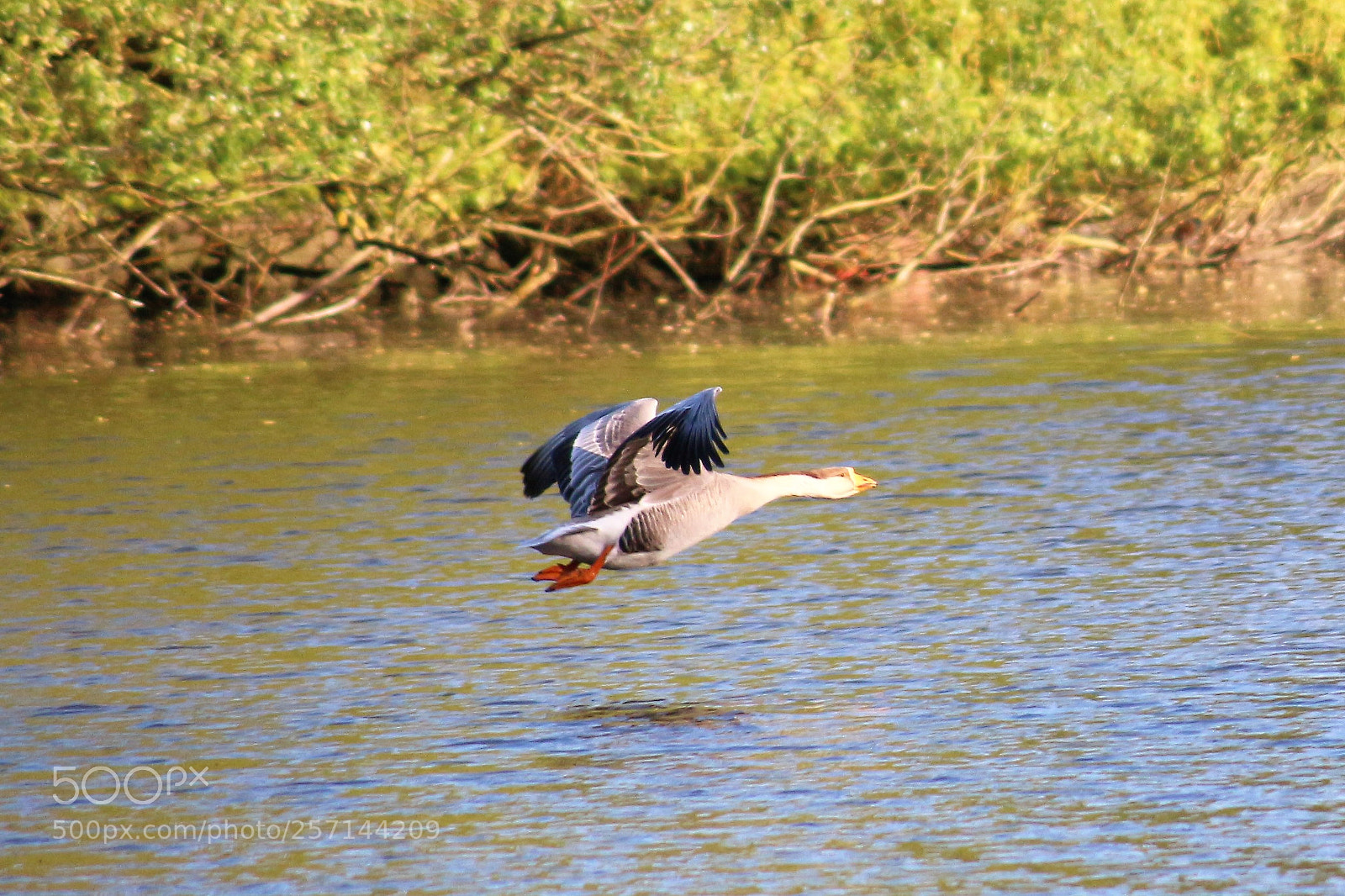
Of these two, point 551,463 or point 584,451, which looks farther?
point 551,463

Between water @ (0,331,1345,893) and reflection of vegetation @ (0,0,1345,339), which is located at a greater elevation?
reflection of vegetation @ (0,0,1345,339)

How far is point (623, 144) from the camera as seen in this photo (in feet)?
104

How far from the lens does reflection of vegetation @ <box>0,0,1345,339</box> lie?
2288cm

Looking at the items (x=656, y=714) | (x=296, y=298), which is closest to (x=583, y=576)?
(x=656, y=714)

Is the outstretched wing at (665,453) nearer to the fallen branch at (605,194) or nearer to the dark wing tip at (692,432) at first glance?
the dark wing tip at (692,432)

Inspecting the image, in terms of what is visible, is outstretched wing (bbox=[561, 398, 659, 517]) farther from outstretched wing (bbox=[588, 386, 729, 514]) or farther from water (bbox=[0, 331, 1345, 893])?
water (bbox=[0, 331, 1345, 893])

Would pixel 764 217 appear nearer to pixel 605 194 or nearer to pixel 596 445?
pixel 605 194

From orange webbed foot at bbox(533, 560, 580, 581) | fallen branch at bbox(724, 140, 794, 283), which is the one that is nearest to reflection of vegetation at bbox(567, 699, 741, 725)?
orange webbed foot at bbox(533, 560, 580, 581)

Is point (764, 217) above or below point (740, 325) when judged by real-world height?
above

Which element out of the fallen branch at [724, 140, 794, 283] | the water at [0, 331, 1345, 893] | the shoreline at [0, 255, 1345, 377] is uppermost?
the fallen branch at [724, 140, 794, 283]

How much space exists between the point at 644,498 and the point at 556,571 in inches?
23.2

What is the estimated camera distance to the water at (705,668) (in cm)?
758

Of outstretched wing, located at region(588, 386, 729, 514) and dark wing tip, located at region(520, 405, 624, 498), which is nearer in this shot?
outstretched wing, located at region(588, 386, 729, 514)

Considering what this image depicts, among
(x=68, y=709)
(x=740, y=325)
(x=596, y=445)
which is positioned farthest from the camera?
(x=740, y=325)
